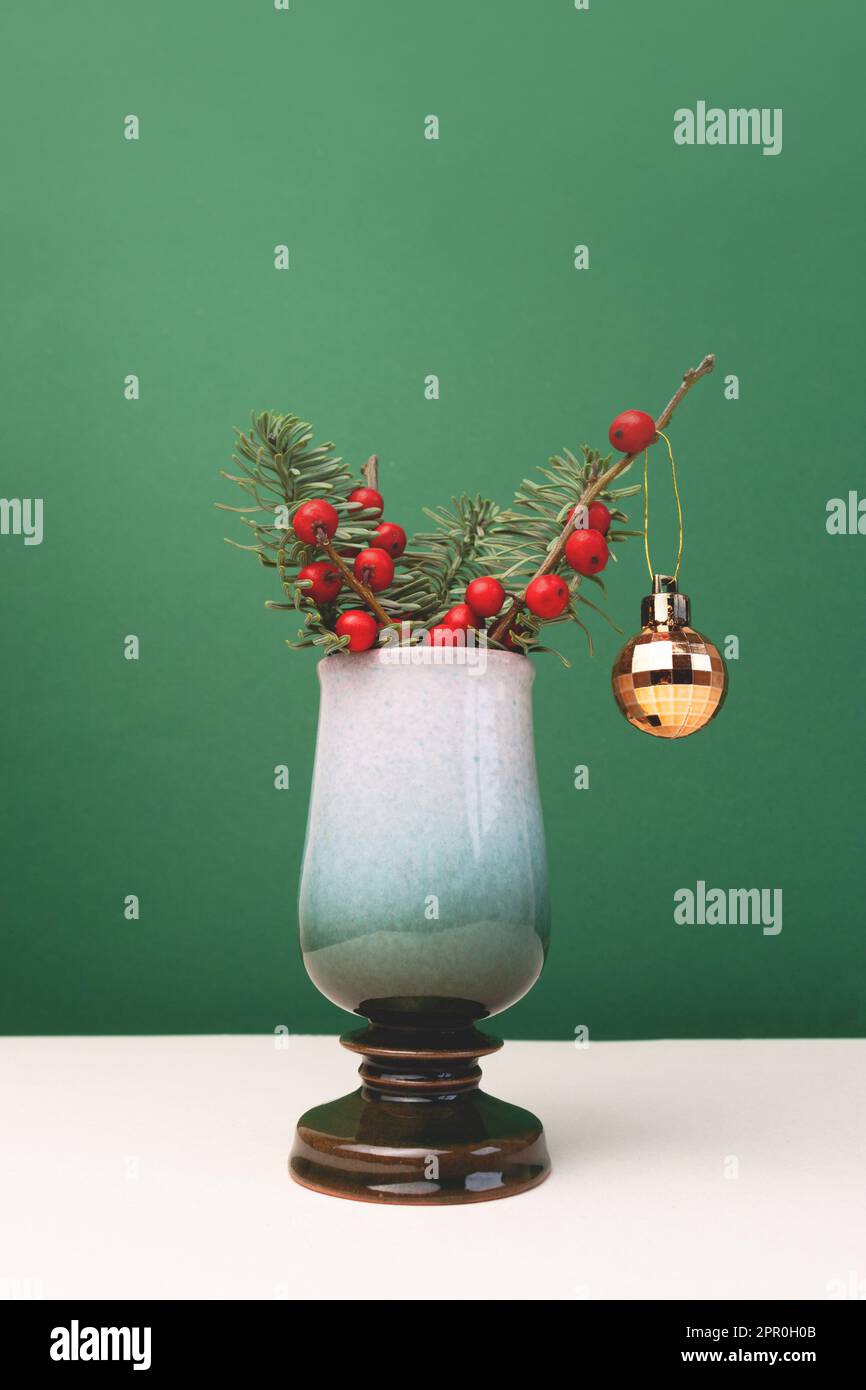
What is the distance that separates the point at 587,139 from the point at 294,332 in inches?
16.3

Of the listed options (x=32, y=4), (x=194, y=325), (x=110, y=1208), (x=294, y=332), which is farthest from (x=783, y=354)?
(x=110, y=1208)

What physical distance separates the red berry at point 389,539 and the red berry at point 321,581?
42 mm

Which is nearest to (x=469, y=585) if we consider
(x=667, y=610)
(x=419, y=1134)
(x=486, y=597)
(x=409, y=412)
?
→ (x=486, y=597)

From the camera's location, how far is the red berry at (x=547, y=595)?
846 mm

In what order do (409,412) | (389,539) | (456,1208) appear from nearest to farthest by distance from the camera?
(456,1208) → (389,539) → (409,412)

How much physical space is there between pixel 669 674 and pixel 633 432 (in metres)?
0.17

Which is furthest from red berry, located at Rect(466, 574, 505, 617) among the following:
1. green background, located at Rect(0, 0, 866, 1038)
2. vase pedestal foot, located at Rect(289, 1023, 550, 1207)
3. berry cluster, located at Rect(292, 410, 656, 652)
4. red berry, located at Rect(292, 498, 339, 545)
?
green background, located at Rect(0, 0, 866, 1038)

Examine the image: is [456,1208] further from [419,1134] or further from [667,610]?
[667,610]

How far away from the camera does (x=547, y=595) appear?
2.77 feet

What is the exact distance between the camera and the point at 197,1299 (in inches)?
25.8

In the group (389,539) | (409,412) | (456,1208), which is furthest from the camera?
(409,412)

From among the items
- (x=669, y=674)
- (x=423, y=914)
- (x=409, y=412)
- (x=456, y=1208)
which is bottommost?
(x=456, y=1208)

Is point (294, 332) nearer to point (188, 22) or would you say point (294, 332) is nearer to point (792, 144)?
point (188, 22)

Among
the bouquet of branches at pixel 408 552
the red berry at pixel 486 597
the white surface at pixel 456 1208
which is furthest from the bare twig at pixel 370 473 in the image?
the white surface at pixel 456 1208
